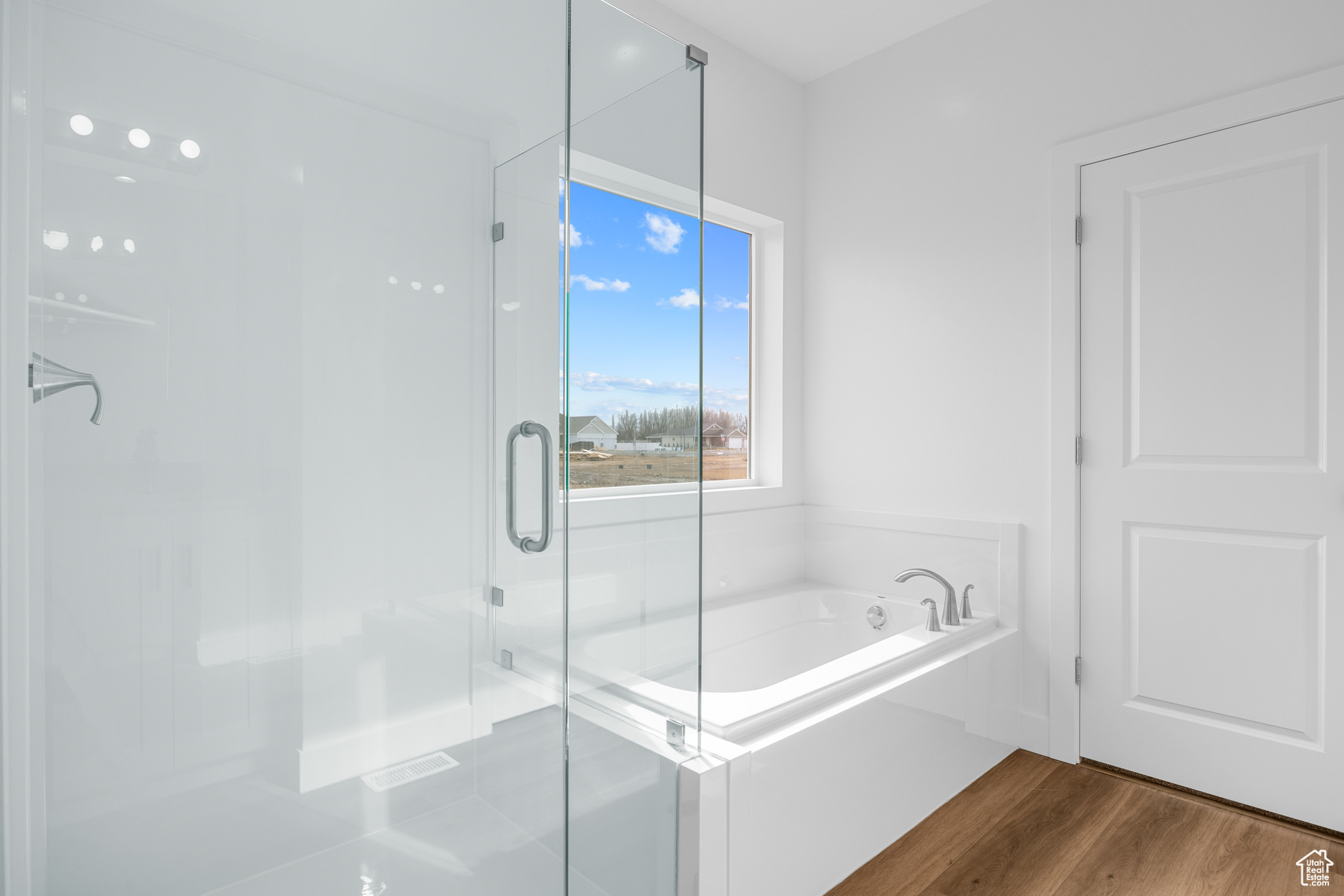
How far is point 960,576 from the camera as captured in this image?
2598mm

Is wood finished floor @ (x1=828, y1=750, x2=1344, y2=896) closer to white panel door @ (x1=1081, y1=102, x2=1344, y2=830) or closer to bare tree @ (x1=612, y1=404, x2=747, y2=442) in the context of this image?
white panel door @ (x1=1081, y1=102, x2=1344, y2=830)

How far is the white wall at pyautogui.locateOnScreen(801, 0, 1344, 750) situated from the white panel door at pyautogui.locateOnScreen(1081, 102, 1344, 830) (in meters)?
0.18

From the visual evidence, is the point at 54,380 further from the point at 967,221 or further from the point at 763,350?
the point at 967,221

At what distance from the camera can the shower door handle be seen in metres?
1.25

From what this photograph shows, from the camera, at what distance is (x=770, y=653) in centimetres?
268

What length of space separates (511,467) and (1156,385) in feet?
6.63

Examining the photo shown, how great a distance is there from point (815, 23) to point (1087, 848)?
2828 mm

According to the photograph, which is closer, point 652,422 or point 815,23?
point 652,422

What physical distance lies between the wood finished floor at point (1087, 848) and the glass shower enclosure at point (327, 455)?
2.64ft

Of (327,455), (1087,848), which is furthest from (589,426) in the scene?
(1087,848)

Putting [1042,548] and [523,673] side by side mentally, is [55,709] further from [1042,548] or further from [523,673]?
[1042,548]

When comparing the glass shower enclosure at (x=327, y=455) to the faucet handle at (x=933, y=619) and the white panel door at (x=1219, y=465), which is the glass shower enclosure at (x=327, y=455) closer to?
the faucet handle at (x=933, y=619)

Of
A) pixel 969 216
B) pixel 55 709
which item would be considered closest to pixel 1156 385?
pixel 969 216

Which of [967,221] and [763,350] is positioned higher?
[967,221]
